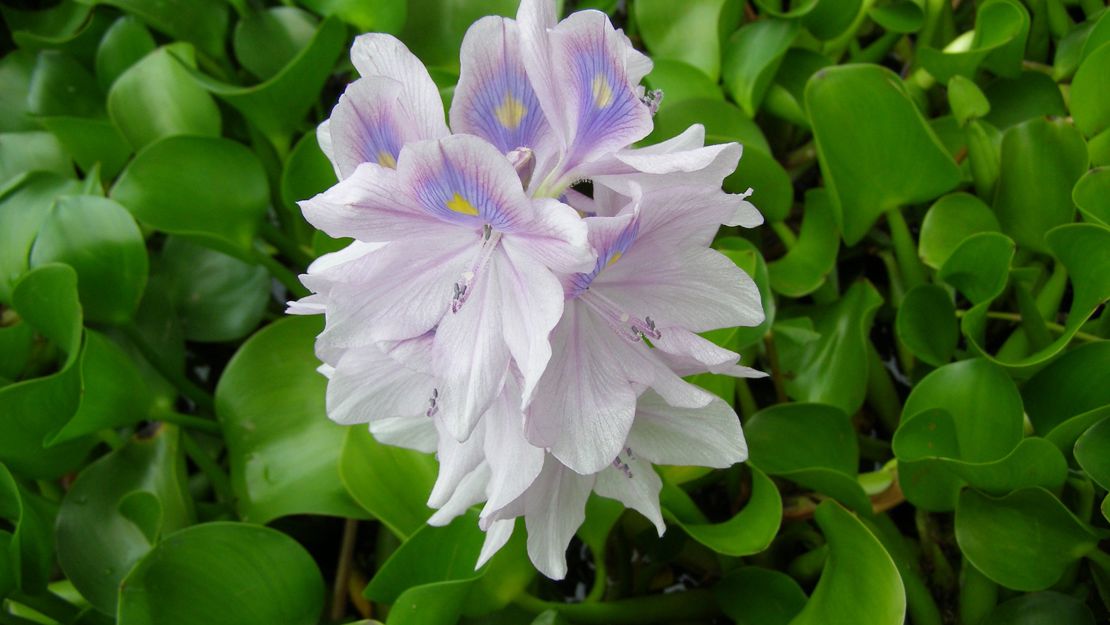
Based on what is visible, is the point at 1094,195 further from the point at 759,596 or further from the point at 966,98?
the point at 759,596

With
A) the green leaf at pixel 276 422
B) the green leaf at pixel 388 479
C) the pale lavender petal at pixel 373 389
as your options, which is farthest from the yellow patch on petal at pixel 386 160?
the green leaf at pixel 276 422

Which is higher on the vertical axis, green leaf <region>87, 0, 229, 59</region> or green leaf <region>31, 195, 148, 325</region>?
green leaf <region>87, 0, 229, 59</region>

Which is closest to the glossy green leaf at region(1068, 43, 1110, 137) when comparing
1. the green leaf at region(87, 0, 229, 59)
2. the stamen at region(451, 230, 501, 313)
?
the stamen at region(451, 230, 501, 313)

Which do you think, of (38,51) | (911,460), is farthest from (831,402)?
(38,51)

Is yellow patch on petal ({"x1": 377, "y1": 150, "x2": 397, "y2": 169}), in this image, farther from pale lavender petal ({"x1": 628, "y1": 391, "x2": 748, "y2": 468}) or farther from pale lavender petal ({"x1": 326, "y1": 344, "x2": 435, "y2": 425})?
pale lavender petal ({"x1": 628, "y1": 391, "x2": 748, "y2": 468})

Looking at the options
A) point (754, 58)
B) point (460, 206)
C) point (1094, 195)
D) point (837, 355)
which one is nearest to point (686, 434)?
point (460, 206)

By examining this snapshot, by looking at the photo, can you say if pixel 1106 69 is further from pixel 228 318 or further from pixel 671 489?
pixel 228 318
